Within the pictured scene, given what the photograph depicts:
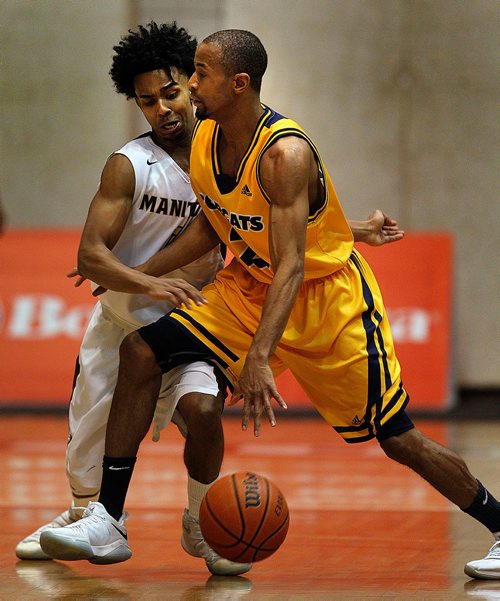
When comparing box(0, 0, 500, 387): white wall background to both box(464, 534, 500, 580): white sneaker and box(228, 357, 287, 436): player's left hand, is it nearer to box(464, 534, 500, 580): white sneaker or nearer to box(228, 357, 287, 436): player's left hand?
box(464, 534, 500, 580): white sneaker

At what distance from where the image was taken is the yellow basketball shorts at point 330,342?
4551 millimetres

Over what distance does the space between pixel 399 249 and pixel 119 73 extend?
222 inches

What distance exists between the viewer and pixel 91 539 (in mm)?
4348

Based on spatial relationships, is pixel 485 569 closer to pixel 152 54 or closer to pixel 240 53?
pixel 240 53

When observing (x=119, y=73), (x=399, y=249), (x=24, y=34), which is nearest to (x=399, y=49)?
(x=399, y=249)

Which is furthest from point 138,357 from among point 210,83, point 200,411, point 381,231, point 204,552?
point 381,231

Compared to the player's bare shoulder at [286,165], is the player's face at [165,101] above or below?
above

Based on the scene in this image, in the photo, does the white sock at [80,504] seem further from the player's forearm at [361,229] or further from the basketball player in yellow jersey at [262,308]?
the player's forearm at [361,229]

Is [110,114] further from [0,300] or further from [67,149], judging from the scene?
[0,300]

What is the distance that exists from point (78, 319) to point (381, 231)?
5.65 meters

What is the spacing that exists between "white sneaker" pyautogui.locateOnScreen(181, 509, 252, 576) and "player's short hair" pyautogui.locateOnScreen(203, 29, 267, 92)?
1814 millimetres

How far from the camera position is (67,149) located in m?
12.4

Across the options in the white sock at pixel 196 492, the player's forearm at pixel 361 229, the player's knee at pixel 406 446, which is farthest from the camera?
the player's forearm at pixel 361 229

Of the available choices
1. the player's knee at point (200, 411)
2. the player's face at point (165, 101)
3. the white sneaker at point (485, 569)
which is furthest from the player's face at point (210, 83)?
the white sneaker at point (485, 569)
